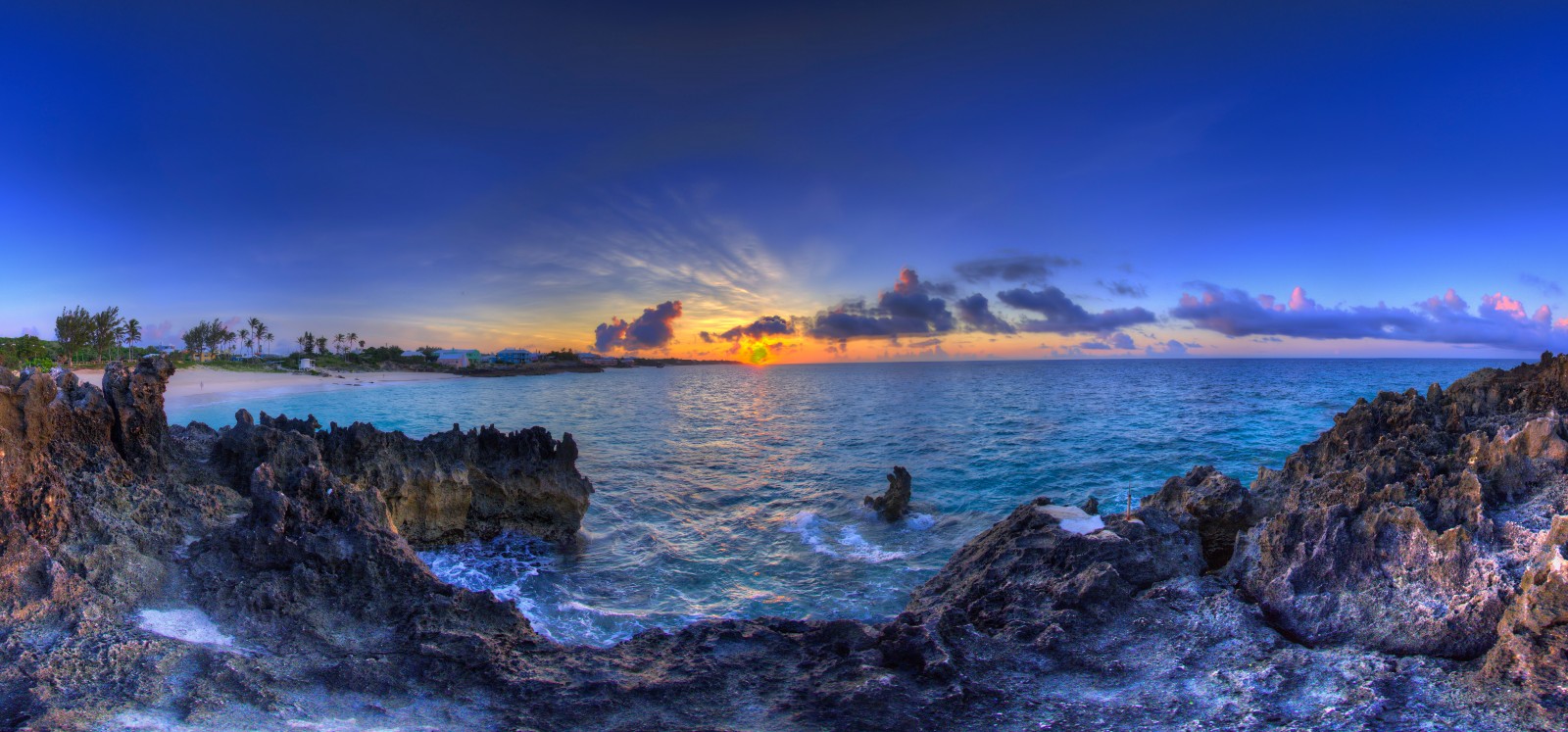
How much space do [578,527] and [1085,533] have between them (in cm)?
1434

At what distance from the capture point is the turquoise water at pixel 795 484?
48.0 feet

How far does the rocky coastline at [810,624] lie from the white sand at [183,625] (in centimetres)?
7

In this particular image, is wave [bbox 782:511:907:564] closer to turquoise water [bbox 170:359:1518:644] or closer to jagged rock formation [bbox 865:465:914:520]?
turquoise water [bbox 170:359:1518:644]

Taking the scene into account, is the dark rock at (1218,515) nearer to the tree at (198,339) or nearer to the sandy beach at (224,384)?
the sandy beach at (224,384)

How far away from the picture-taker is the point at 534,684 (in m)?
7.16

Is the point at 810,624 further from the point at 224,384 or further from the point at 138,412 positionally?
the point at 224,384

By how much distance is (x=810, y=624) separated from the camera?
8953 mm

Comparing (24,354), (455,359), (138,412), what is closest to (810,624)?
(138,412)

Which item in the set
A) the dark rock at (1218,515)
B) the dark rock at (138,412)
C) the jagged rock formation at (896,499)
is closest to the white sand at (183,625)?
the dark rock at (138,412)

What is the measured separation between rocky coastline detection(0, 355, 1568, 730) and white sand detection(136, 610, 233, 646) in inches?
2.8

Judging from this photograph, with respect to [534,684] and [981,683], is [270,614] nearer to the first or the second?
[534,684]

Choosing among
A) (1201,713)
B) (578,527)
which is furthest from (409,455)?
(1201,713)

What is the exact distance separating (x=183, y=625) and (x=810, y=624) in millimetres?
8035

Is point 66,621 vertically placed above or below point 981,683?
above
